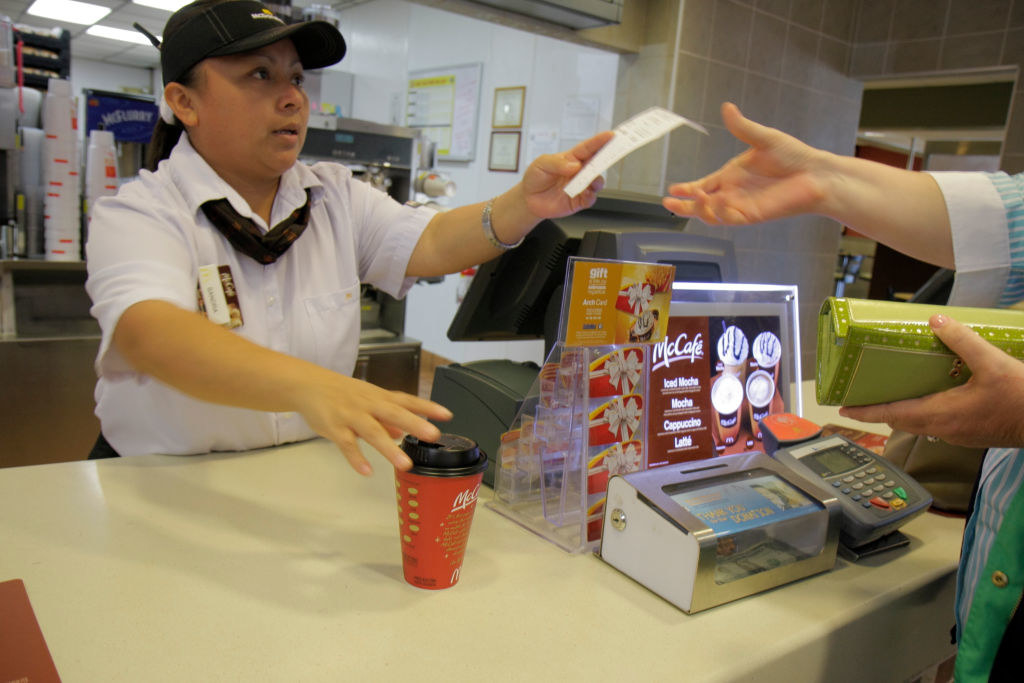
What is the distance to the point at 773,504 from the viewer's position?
3.14 feet

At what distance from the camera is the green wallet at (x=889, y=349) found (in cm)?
75

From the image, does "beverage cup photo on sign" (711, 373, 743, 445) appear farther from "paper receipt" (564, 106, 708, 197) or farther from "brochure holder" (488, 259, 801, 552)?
"paper receipt" (564, 106, 708, 197)

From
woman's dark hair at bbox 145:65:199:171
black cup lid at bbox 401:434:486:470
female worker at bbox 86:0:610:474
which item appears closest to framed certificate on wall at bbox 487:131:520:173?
female worker at bbox 86:0:610:474

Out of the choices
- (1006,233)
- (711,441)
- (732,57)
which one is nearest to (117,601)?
(711,441)

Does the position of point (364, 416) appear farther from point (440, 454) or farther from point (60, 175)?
point (60, 175)

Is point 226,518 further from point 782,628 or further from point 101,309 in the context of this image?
point 782,628

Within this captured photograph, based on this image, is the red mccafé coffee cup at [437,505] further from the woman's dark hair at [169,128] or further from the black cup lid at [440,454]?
the woman's dark hair at [169,128]

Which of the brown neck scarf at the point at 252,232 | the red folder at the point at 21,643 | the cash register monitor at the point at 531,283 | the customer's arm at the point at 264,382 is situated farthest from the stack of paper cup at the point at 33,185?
the red folder at the point at 21,643

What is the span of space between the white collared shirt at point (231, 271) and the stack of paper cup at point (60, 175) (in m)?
1.80

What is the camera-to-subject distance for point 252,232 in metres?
1.32

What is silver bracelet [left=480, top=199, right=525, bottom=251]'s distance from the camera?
4.29 feet

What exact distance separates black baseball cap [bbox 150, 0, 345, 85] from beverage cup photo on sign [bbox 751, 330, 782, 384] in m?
1.01

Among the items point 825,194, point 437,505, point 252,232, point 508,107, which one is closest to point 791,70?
point 508,107

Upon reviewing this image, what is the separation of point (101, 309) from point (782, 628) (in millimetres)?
1021
